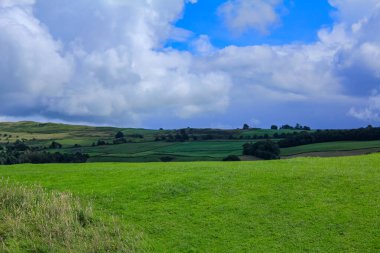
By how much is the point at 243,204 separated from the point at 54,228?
8.72 m

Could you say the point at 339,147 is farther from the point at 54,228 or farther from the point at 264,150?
the point at 54,228

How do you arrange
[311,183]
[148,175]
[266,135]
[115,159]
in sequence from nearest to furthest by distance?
[311,183]
[148,175]
[115,159]
[266,135]

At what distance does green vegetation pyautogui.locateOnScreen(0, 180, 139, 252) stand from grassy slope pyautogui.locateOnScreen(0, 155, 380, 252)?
117cm

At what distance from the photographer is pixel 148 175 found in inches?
1151

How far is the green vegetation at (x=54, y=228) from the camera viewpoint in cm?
1950

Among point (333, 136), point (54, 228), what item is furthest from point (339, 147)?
point (54, 228)

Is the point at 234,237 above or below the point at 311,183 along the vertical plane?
below

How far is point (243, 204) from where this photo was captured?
22.9 m

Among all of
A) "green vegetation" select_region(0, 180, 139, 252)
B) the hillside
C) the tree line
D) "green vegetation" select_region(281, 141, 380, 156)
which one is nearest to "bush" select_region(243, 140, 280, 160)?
the hillside

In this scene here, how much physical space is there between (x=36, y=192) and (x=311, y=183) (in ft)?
47.7

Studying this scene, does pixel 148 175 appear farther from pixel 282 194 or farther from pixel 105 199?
pixel 282 194

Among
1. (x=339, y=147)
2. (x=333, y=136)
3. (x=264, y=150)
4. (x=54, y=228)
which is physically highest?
(x=333, y=136)

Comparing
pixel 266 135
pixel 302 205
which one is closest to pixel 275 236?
pixel 302 205

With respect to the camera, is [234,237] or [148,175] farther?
[148,175]
